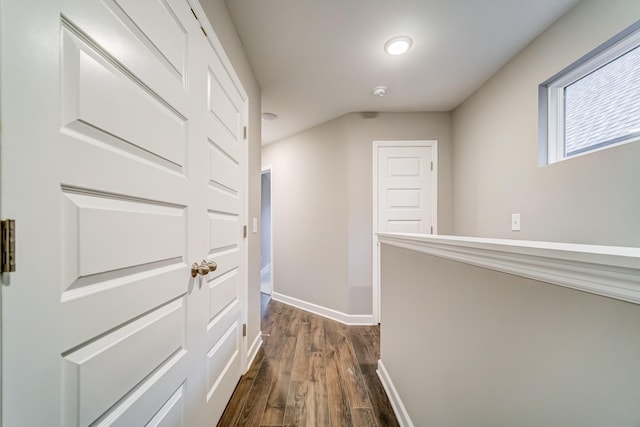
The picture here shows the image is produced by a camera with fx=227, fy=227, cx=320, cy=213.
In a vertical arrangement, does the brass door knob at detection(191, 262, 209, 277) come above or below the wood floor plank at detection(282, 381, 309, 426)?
above

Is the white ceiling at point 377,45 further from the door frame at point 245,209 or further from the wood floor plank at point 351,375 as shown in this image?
the wood floor plank at point 351,375

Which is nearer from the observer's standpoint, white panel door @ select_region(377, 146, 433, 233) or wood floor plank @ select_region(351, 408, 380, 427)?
wood floor plank @ select_region(351, 408, 380, 427)

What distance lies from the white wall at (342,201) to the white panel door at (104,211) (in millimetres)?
1834

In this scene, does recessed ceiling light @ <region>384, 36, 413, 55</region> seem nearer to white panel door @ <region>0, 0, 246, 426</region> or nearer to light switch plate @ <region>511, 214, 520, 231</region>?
white panel door @ <region>0, 0, 246, 426</region>

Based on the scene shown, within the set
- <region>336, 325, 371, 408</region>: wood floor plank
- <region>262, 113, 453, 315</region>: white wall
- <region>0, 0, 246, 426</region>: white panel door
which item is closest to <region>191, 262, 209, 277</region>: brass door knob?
<region>0, 0, 246, 426</region>: white panel door

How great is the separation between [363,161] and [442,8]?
144 centimetres

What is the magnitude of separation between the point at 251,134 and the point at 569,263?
6.26 feet

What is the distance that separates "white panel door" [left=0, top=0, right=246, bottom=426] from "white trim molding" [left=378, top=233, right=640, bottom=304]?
94cm

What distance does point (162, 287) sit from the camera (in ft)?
2.41

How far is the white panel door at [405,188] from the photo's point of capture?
2650 millimetres

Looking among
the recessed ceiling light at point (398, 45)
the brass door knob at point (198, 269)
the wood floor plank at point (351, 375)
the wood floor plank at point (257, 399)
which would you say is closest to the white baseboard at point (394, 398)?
the wood floor plank at point (351, 375)

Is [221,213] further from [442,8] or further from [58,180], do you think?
[442,8]

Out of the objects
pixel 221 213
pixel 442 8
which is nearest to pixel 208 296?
pixel 221 213

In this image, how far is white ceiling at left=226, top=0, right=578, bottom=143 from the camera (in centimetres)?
137
